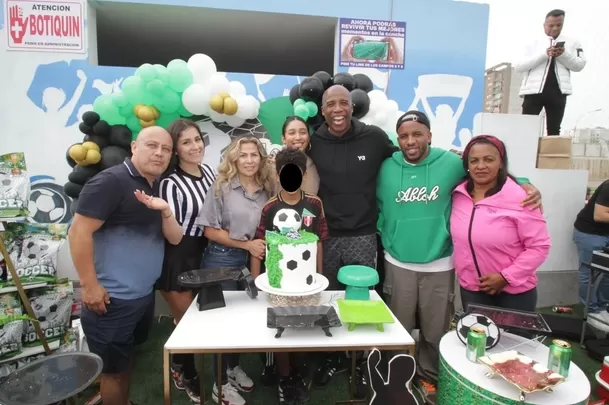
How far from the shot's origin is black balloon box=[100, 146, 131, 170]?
2969 mm

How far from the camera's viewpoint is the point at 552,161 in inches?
162

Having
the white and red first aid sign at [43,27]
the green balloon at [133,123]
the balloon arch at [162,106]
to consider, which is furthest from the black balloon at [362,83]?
the white and red first aid sign at [43,27]

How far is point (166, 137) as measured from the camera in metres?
2.07

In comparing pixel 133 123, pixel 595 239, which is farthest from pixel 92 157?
pixel 595 239

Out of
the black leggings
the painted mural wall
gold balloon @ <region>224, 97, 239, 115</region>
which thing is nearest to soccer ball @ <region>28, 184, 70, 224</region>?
the painted mural wall

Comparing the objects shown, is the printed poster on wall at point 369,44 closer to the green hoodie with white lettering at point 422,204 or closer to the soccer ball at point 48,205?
the green hoodie with white lettering at point 422,204

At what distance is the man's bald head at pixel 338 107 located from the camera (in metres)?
2.45

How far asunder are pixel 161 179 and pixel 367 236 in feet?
4.68

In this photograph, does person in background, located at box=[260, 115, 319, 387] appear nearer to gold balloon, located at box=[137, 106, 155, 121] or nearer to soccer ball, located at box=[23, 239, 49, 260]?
gold balloon, located at box=[137, 106, 155, 121]

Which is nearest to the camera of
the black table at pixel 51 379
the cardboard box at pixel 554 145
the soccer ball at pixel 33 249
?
the black table at pixel 51 379

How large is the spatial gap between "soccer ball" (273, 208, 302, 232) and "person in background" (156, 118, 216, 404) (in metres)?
0.61

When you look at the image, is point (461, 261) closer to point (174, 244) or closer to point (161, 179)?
point (174, 244)

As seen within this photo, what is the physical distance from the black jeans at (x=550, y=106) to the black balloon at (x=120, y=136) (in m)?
4.41

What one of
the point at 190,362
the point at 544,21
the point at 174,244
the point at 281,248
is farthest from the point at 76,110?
the point at 544,21
